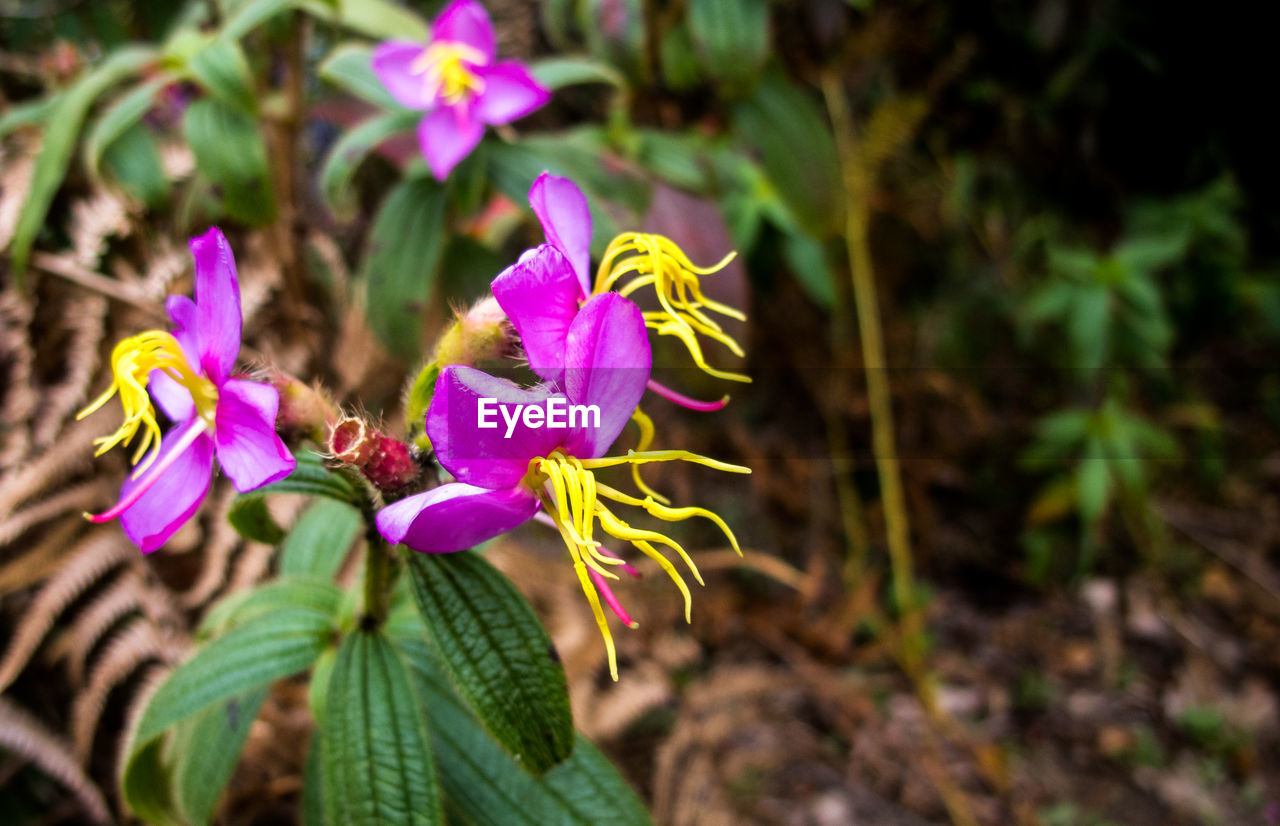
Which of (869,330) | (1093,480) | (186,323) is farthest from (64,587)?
(1093,480)

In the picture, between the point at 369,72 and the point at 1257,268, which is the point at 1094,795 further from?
the point at 369,72

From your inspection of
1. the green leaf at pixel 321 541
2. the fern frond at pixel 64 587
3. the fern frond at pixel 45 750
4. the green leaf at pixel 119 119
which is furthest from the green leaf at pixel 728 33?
the fern frond at pixel 45 750

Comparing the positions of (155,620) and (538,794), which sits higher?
(155,620)

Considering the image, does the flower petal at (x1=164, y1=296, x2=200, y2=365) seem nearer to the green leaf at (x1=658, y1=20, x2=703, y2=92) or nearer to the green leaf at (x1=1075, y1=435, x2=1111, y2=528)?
the green leaf at (x1=658, y1=20, x2=703, y2=92)

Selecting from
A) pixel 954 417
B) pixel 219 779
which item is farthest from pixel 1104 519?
pixel 219 779

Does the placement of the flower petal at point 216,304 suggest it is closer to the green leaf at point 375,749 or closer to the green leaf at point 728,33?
the green leaf at point 375,749

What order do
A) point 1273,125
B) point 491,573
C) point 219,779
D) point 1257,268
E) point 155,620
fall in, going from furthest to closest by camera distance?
1. point 1257,268
2. point 1273,125
3. point 155,620
4. point 219,779
5. point 491,573

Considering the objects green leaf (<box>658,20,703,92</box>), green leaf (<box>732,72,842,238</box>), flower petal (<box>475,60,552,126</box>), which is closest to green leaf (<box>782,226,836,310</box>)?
green leaf (<box>732,72,842,238</box>)

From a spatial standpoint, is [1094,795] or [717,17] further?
[1094,795]
